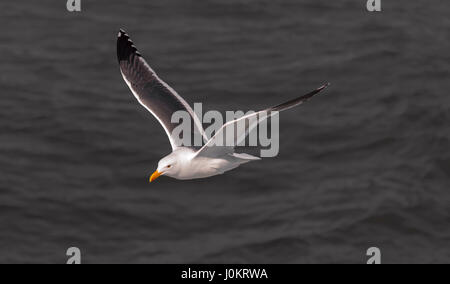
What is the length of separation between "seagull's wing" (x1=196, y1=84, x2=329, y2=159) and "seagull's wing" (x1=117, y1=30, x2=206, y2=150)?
1.32m

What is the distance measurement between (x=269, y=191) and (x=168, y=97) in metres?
3.76

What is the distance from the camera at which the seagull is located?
34.2ft

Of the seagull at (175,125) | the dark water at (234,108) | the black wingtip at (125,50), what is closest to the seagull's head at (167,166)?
the seagull at (175,125)

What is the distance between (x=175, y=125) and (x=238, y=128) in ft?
7.45

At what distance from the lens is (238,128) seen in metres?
10.3

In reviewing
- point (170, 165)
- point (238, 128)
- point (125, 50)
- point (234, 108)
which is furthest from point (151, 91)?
point (234, 108)

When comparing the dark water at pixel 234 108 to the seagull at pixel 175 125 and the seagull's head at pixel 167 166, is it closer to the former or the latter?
the seagull at pixel 175 125

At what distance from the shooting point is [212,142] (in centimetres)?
1062

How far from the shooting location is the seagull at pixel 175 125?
1044 centimetres

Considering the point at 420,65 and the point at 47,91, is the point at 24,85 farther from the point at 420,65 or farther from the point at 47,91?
the point at 420,65

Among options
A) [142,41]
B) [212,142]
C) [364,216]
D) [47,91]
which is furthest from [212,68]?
[212,142]

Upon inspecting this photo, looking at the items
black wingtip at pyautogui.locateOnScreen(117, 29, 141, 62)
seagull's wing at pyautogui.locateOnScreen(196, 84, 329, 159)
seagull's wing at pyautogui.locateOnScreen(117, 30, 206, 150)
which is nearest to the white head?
seagull's wing at pyautogui.locateOnScreen(196, 84, 329, 159)

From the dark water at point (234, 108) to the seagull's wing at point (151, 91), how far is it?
3.14 metres
